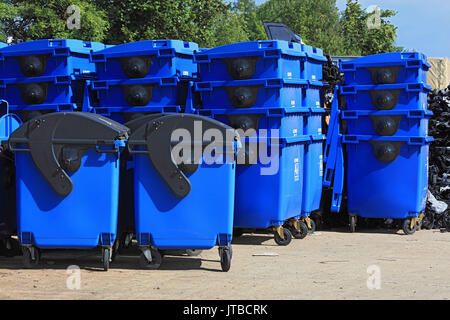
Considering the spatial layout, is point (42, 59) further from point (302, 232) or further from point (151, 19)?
point (151, 19)

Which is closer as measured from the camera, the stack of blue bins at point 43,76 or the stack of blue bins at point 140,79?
the stack of blue bins at point 140,79

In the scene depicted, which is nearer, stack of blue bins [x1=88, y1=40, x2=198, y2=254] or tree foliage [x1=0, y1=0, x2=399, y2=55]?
stack of blue bins [x1=88, y1=40, x2=198, y2=254]

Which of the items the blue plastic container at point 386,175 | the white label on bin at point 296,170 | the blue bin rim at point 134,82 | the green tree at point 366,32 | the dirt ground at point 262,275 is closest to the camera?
the dirt ground at point 262,275

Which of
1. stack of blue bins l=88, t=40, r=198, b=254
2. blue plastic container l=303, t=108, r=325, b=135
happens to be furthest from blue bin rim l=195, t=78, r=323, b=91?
blue plastic container l=303, t=108, r=325, b=135

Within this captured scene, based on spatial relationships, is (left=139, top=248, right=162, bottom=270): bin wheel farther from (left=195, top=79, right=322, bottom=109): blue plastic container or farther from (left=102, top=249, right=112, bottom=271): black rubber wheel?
(left=195, top=79, right=322, bottom=109): blue plastic container

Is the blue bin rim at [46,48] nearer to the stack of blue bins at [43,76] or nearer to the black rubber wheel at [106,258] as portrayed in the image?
the stack of blue bins at [43,76]

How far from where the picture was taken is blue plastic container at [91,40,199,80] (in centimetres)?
903

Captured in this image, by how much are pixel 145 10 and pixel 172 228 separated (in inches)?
507

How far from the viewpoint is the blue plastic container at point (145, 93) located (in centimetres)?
905

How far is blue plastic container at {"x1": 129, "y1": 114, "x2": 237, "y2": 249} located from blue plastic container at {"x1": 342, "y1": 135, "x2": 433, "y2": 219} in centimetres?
325

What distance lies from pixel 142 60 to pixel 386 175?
11.2 ft

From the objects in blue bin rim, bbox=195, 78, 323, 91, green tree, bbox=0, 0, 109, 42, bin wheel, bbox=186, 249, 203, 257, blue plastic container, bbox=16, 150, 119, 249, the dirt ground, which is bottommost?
the dirt ground

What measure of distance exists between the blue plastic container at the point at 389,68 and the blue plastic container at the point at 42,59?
3.46 meters

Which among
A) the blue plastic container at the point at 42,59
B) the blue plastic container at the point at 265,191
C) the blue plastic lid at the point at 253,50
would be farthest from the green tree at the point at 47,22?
the blue plastic container at the point at 265,191
